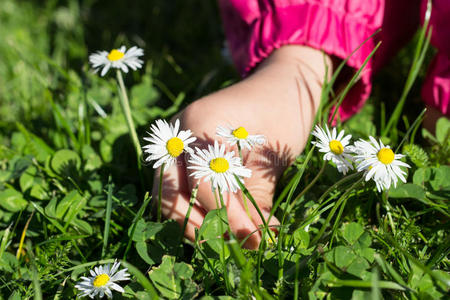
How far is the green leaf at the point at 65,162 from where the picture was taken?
38.2 inches

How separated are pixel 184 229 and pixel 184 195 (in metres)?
0.07

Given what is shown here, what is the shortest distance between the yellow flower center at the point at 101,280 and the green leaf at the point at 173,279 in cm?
7

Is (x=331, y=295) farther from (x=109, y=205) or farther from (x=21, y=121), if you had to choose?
(x=21, y=121)

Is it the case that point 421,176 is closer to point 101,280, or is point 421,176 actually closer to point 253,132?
point 253,132

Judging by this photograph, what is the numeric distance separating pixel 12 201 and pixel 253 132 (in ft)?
1.85

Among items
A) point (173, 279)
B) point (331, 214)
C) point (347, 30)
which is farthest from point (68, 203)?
point (347, 30)

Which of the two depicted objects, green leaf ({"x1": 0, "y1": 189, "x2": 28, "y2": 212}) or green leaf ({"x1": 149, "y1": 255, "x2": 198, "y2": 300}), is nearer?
green leaf ({"x1": 149, "y1": 255, "x2": 198, "y2": 300})

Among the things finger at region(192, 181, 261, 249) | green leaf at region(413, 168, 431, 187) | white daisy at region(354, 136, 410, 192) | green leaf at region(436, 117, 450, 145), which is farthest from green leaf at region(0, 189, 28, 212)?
green leaf at region(436, 117, 450, 145)

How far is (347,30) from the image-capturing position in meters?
1.07

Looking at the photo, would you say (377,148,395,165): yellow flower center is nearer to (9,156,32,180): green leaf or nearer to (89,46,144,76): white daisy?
(89,46,144,76): white daisy

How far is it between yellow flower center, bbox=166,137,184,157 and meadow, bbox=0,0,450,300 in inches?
4.4

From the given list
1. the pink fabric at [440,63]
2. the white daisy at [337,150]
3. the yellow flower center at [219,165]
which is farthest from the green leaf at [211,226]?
the pink fabric at [440,63]

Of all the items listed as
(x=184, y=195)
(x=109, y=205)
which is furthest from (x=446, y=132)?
(x=109, y=205)

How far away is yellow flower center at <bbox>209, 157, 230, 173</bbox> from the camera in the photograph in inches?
A: 25.1
